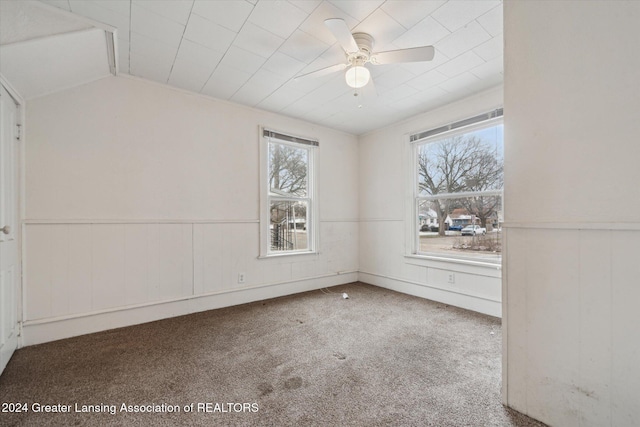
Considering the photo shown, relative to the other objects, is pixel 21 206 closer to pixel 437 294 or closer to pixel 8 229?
pixel 8 229

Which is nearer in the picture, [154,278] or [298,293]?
[154,278]

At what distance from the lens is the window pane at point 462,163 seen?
2.99 m

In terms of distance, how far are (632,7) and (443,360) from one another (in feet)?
7.25

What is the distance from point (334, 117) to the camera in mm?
3746

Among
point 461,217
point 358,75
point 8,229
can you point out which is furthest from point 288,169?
point 8,229

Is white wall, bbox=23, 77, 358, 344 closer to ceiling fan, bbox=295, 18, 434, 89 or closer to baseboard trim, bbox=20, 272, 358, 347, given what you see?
baseboard trim, bbox=20, 272, 358, 347

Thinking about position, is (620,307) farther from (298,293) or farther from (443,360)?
(298,293)

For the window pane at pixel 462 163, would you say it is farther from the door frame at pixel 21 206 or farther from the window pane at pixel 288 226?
the door frame at pixel 21 206

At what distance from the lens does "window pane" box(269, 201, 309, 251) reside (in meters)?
3.72

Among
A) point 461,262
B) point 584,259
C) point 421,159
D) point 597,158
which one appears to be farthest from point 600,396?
point 421,159

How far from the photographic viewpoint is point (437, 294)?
135 inches

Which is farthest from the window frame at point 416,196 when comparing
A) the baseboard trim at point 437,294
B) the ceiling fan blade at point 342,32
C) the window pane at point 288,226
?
the ceiling fan blade at point 342,32

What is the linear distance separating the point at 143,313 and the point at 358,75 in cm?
303

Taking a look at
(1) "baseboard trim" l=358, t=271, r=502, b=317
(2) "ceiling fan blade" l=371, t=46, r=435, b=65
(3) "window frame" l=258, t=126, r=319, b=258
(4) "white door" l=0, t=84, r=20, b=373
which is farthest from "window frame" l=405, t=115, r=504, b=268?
(4) "white door" l=0, t=84, r=20, b=373
